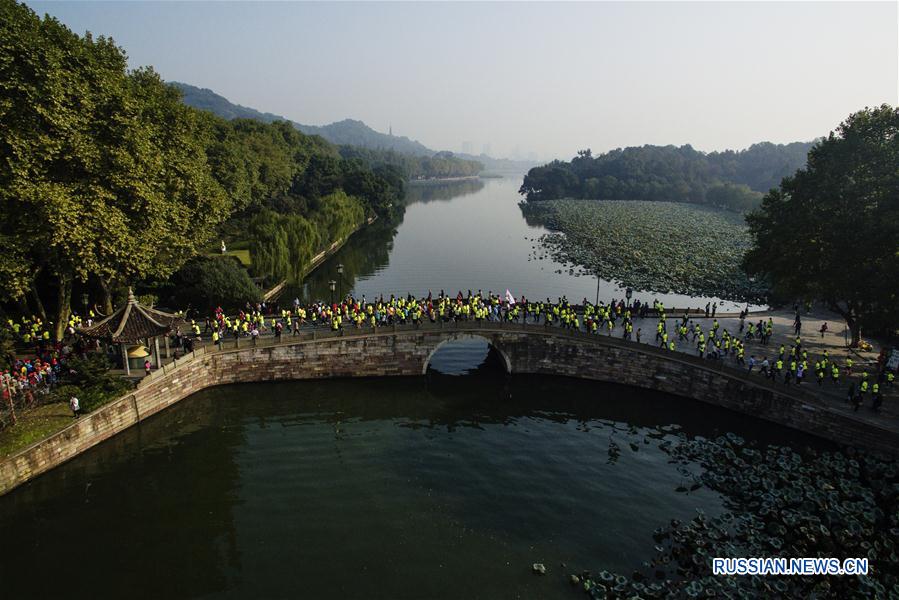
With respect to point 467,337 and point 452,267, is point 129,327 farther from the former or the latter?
point 452,267

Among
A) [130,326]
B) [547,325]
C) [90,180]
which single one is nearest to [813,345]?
[547,325]

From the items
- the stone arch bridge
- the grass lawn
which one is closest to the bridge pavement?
the stone arch bridge

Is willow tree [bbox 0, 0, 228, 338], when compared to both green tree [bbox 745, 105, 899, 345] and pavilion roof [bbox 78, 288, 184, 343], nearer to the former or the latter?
pavilion roof [bbox 78, 288, 184, 343]

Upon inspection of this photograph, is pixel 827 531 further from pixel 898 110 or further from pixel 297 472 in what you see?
pixel 898 110

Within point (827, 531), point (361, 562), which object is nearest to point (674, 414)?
point (827, 531)

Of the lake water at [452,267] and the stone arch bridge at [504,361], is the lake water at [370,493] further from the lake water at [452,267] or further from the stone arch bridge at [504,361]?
the lake water at [452,267]

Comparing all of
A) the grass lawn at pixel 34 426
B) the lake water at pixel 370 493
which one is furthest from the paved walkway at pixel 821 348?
the grass lawn at pixel 34 426
